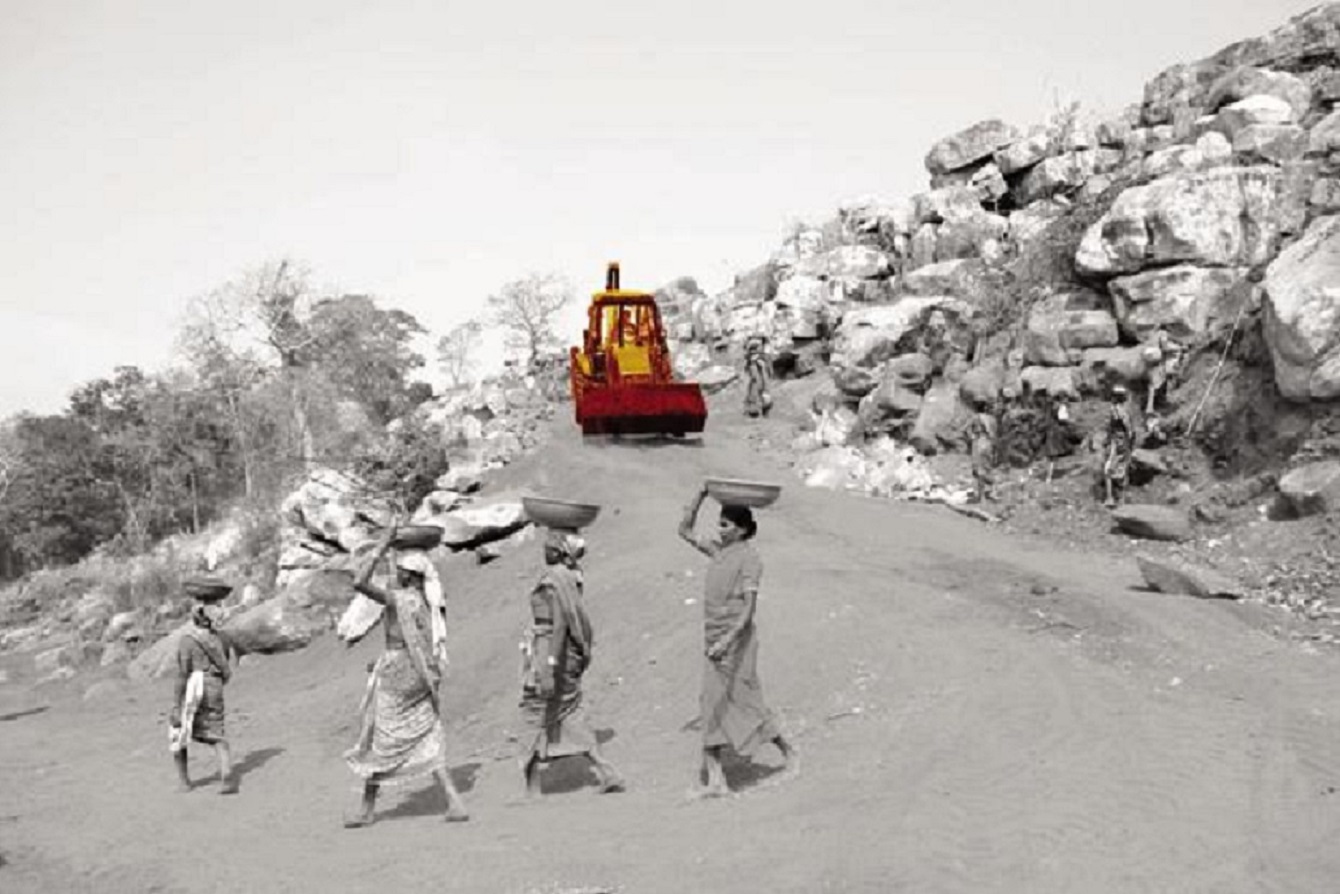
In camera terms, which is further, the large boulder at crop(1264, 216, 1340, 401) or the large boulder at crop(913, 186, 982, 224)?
the large boulder at crop(913, 186, 982, 224)

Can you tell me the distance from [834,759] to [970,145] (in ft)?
92.9

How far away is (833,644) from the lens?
9.34m

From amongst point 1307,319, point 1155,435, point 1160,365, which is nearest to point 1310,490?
point 1307,319

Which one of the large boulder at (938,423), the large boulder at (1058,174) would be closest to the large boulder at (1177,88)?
the large boulder at (1058,174)

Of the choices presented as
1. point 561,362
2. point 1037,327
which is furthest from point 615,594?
point 561,362

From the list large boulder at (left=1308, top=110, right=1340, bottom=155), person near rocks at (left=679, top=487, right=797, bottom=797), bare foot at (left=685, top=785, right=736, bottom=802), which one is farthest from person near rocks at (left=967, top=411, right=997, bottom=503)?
bare foot at (left=685, top=785, right=736, bottom=802)

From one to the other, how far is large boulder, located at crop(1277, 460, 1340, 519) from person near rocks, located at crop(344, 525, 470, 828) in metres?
9.36

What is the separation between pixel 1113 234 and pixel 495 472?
32.9 ft

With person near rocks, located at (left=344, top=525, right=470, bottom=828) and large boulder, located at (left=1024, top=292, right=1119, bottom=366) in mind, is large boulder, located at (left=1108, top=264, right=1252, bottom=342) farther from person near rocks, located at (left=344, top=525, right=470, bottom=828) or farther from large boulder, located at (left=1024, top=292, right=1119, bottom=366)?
person near rocks, located at (left=344, top=525, right=470, bottom=828)

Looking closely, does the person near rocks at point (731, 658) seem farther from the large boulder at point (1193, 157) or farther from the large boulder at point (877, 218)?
the large boulder at point (877, 218)

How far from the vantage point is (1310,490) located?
1209 centimetres

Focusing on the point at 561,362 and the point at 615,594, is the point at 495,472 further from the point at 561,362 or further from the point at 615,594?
the point at 561,362

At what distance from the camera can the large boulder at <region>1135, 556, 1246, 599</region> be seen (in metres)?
10.5

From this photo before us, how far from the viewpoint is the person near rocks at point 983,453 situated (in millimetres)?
16359
